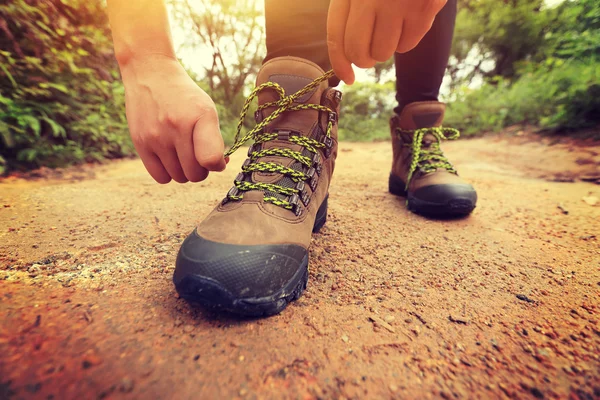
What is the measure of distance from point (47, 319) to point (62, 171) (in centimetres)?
226

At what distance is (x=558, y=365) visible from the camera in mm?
509

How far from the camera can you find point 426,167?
133 cm

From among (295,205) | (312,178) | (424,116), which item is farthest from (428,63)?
(295,205)

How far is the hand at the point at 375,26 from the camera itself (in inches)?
20.7

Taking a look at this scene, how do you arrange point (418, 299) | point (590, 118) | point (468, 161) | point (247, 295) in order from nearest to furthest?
1. point (247, 295)
2. point (418, 299)
3. point (590, 118)
4. point (468, 161)

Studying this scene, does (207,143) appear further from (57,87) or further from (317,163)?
(57,87)

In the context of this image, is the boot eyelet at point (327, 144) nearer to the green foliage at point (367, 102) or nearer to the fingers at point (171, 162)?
the fingers at point (171, 162)

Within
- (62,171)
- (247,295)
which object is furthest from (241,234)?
(62,171)

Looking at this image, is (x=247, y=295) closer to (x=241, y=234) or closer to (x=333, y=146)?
(x=241, y=234)

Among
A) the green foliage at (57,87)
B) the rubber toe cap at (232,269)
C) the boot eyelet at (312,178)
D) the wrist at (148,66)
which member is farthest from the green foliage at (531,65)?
the green foliage at (57,87)

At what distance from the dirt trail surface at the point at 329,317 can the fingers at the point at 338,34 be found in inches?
19.9

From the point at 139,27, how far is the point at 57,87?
2.52m

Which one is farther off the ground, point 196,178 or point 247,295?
point 196,178

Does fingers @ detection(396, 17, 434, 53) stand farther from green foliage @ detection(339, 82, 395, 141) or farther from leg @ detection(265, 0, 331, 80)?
green foliage @ detection(339, 82, 395, 141)
